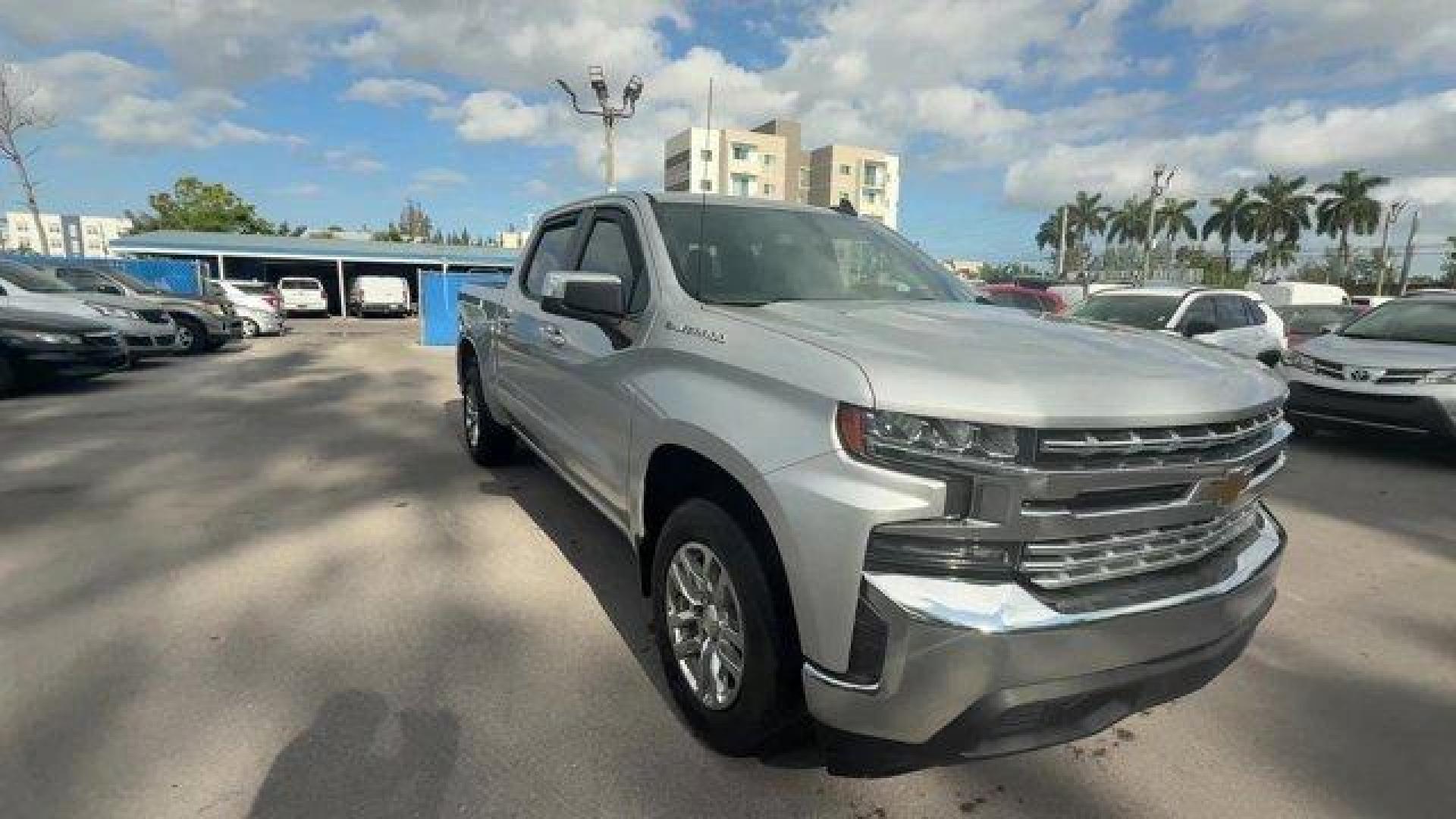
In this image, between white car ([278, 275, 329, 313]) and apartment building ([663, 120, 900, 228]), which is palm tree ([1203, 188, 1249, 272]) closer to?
apartment building ([663, 120, 900, 228])

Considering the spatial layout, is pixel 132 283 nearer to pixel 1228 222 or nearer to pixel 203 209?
pixel 203 209

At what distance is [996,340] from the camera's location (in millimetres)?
2371

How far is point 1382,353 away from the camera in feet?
23.5

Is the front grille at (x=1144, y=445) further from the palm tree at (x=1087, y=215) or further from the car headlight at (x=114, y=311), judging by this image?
the palm tree at (x=1087, y=215)

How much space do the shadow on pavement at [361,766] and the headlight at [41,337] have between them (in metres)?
8.92

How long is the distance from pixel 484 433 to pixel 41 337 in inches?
265

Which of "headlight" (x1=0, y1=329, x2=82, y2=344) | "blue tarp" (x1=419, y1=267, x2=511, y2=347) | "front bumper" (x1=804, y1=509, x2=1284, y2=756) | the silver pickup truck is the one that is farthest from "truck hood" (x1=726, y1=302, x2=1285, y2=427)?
"blue tarp" (x1=419, y1=267, x2=511, y2=347)

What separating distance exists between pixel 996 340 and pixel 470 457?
518 cm

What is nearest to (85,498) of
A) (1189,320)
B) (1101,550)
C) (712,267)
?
(712,267)

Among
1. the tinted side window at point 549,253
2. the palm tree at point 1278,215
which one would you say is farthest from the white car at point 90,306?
the palm tree at point 1278,215

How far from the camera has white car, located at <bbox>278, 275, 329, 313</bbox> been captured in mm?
29219

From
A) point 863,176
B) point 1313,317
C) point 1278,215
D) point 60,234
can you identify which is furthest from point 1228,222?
point 60,234

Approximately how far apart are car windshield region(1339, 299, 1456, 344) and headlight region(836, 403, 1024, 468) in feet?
26.0

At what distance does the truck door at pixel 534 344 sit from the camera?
4.15 metres
